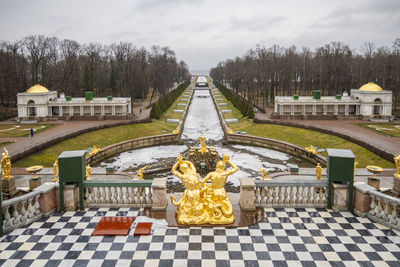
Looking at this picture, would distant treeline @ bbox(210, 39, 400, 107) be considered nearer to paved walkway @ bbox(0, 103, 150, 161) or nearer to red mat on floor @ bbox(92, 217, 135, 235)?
paved walkway @ bbox(0, 103, 150, 161)

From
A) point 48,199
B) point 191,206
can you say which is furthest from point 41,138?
point 191,206

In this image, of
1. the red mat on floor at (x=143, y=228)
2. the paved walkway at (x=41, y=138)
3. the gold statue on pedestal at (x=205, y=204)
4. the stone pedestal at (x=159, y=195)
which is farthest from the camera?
the paved walkway at (x=41, y=138)

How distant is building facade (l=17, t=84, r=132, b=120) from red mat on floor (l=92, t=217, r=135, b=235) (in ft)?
157

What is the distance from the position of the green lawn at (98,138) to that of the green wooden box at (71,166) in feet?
66.8

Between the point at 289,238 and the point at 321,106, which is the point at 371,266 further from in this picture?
the point at 321,106

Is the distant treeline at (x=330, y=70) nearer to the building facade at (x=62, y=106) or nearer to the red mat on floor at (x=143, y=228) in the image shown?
the building facade at (x=62, y=106)

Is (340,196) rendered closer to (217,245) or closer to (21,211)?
(217,245)

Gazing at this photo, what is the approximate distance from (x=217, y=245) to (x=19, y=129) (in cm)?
4555

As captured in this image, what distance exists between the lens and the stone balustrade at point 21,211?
12070 mm

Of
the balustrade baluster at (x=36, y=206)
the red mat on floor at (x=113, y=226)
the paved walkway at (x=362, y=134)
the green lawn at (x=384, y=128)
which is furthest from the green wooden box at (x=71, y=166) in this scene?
the green lawn at (x=384, y=128)

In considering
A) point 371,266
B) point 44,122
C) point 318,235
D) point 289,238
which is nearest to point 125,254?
point 289,238

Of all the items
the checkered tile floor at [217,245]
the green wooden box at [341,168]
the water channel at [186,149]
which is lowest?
the water channel at [186,149]

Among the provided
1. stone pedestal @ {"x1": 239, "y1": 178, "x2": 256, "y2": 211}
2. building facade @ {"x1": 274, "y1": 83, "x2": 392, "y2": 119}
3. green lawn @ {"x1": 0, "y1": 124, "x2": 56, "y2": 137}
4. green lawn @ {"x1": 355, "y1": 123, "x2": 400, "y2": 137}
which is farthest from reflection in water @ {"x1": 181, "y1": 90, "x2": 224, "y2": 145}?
stone pedestal @ {"x1": 239, "y1": 178, "x2": 256, "y2": 211}

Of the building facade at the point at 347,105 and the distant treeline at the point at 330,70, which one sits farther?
the distant treeline at the point at 330,70
